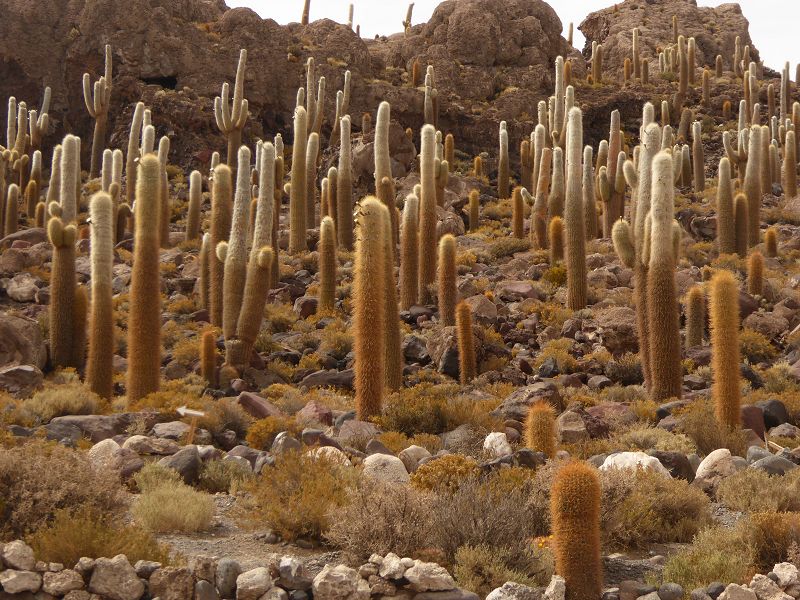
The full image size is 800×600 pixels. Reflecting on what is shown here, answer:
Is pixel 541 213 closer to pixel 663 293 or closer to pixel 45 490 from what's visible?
pixel 663 293

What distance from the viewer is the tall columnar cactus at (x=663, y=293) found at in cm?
1423

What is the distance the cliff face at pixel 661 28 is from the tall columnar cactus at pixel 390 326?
139ft

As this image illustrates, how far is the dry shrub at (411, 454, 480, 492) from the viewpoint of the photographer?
841cm

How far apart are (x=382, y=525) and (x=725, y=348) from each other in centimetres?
643

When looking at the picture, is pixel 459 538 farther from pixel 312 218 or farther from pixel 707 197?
pixel 707 197

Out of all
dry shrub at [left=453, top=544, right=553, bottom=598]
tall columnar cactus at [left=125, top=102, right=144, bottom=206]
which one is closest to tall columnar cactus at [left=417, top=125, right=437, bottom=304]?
tall columnar cactus at [left=125, top=102, right=144, bottom=206]

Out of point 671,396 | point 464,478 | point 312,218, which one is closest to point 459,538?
point 464,478

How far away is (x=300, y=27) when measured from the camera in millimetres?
49156

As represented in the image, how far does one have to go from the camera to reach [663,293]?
46.5ft

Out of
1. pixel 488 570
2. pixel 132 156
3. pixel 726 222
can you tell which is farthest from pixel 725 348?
pixel 132 156

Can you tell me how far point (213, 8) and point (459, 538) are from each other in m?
43.4

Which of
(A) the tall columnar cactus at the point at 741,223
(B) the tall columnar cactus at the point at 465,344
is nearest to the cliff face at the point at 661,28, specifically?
(A) the tall columnar cactus at the point at 741,223

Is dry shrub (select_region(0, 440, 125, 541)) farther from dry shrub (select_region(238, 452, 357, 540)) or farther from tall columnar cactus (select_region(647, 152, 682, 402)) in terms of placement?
tall columnar cactus (select_region(647, 152, 682, 402))

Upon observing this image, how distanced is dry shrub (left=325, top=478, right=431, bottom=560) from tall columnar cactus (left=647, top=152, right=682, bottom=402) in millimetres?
7881
